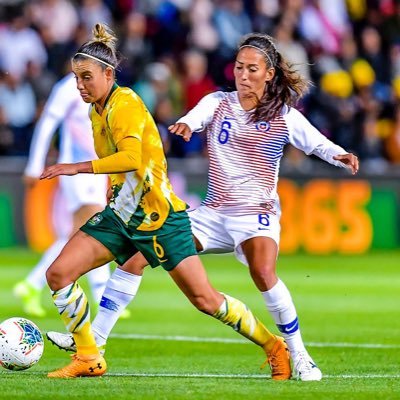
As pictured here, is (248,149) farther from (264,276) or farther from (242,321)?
(242,321)

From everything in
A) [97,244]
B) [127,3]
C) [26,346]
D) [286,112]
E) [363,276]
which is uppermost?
[127,3]

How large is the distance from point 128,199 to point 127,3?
15.0 metres

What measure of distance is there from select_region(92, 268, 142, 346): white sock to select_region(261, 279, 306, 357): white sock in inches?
38.2

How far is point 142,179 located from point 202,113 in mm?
723

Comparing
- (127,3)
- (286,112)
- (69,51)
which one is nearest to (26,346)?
(286,112)

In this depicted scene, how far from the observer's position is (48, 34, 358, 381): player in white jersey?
866cm

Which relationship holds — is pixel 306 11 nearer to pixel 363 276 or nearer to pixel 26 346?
pixel 363 276

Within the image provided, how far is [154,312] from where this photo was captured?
13.5m

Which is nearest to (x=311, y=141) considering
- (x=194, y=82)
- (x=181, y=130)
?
(x=181, y=130)

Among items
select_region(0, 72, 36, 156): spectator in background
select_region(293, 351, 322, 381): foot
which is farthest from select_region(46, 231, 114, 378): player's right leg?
select_region(0, 72, 36, 156): spectator in background

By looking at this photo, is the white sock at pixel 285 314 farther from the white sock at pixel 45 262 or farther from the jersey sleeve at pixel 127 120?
the white sock at pixel 45 262

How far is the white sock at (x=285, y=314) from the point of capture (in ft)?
27.9

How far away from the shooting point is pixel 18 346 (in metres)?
8.41

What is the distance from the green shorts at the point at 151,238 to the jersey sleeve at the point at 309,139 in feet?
3.23
